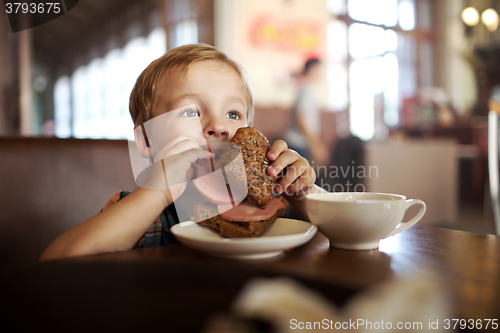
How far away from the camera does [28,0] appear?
13.6 feet

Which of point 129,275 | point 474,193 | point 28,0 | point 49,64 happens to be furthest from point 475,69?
point 49,64

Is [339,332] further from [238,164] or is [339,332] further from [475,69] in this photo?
[475,69]

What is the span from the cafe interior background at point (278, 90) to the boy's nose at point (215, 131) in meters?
0.36

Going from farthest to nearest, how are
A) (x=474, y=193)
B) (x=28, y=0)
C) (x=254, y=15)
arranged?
(x=474, y=193) < (x=254, y=15) < (x=28, y=0)

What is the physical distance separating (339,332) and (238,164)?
0.42 metres

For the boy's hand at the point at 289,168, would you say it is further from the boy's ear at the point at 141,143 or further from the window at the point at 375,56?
the window at the point at 375,56

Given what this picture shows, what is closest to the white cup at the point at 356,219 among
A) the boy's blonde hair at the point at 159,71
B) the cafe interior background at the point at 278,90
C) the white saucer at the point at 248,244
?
the white saucer at the point at 248,244

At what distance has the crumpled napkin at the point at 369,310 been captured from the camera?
5.8 inches

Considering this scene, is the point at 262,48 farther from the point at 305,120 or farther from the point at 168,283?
the point at 168,283

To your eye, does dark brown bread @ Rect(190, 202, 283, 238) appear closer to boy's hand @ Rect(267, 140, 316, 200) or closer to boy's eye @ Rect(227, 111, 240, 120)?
boy's hand @ Rect(267, 140, 316, 200)

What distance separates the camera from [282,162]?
0.64 meters

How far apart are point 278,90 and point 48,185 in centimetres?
418

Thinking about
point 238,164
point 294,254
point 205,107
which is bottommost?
point 294,254

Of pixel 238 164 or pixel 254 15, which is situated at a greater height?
pixel 254 15
